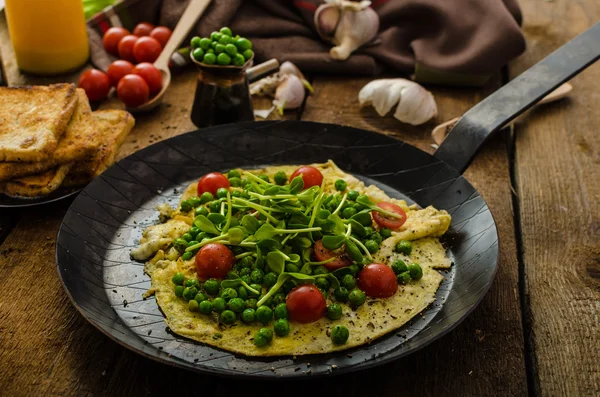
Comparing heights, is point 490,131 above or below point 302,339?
above

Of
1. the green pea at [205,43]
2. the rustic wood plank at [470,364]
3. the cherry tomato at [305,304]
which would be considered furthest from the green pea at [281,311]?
the green pea at [205,43]

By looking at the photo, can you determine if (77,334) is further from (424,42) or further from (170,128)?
(424,42)

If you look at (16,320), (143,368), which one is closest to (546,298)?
(143,368)

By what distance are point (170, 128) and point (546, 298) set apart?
2.32 meters

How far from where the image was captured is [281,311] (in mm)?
2293

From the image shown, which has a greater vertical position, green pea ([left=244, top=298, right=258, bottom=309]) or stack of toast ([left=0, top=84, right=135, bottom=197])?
green pea ([left=244, top=298, right=258, bottom=309])

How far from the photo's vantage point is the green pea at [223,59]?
346cm

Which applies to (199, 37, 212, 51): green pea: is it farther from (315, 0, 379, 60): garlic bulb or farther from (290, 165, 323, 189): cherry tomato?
(315, 0, 379, 60): garlic bulb

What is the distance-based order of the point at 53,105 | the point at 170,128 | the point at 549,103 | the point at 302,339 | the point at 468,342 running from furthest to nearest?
the point at 549,103
the point at 170,128
the point at 53,105
the point at 468,342
the point at 302,339

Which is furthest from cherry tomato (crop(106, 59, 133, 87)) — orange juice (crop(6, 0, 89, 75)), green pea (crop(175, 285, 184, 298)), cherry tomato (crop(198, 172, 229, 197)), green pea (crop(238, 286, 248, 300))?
green pea (crop(238, 286, 248, 300))

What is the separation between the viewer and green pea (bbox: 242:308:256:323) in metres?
2.28

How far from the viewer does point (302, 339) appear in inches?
88.0

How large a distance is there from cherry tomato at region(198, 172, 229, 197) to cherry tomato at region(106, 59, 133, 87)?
1.45m

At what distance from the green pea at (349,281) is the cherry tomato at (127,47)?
2.71m
